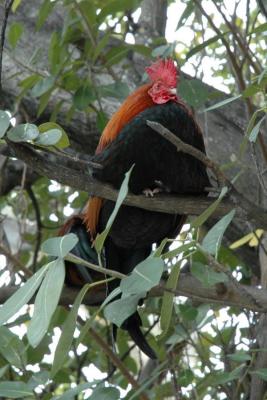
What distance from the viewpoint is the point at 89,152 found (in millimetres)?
2855

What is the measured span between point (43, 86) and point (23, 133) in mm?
853

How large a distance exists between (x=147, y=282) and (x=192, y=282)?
0.95m

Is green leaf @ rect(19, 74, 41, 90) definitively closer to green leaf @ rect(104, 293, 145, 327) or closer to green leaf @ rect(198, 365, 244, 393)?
green leaf @ rect(198, 365, 244, 393)

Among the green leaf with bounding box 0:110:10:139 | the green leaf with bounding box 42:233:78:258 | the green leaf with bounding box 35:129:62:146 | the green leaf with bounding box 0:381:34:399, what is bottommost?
the green leaf with bounding box 0:381:34:399

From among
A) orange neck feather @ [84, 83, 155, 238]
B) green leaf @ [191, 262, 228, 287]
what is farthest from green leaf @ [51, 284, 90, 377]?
orange neck feather @ [84, 83, 155, 238]

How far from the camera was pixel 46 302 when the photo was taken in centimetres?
124

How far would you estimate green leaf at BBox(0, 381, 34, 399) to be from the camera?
1602mm

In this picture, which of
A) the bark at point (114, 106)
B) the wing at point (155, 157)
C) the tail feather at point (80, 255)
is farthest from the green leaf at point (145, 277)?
the bark at point (114, 106)

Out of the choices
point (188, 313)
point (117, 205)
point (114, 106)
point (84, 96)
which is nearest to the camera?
point (117, 205)

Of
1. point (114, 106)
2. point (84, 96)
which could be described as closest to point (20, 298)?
point (84, 96)

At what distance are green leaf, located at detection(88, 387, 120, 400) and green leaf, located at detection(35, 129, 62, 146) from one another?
0.54 meters

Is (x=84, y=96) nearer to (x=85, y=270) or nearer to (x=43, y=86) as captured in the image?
(x=43, y=86)

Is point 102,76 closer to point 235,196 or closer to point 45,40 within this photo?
point 45,40

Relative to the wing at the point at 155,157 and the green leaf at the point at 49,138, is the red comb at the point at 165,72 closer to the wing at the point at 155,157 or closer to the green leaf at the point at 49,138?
the wing at the point at 155,157
